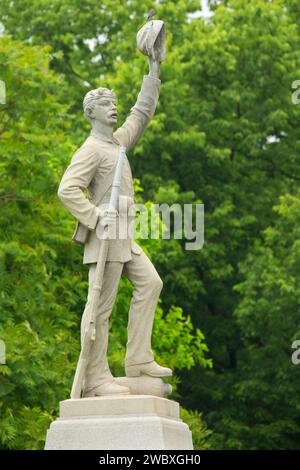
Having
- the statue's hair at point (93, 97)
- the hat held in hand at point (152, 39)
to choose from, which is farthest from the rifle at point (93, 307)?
the hat held in hand at point (152, 39)

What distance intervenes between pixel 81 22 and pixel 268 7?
550cm

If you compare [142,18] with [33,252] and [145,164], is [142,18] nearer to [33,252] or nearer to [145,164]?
[145,164]

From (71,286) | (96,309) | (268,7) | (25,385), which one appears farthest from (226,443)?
(96,309)

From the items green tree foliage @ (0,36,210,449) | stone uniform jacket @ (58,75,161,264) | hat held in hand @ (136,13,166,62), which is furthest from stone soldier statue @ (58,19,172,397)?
green tree foliage @ (0,36,210,449)

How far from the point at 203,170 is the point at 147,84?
54.0 feet

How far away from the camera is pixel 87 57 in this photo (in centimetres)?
3177

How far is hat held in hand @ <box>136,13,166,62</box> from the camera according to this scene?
12.4 m

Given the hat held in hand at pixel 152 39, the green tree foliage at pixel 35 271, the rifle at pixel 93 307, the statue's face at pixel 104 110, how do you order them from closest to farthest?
the rifle at pixel 93 307, the statue's face at pixel 104 110, the hat held in hand at pixel 152 39, the green tree foliage at pixel 35 271

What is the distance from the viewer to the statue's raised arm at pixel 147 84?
488 inches

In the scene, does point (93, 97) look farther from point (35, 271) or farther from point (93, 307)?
point (35, 271)

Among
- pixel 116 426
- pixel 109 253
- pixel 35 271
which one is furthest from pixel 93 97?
pixel 35 271

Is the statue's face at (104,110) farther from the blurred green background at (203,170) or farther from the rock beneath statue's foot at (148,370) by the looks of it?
the blurred green background at (203,170)

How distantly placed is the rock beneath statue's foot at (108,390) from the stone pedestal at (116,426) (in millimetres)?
180

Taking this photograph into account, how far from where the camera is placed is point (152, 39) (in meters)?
12.4
